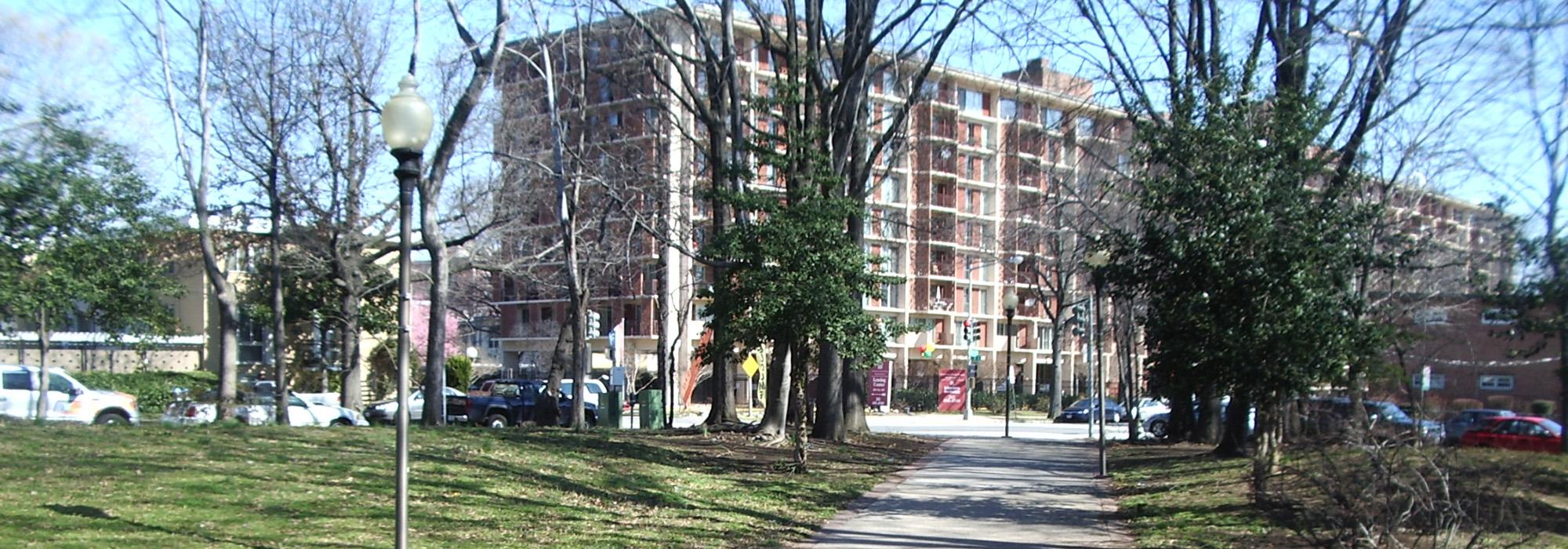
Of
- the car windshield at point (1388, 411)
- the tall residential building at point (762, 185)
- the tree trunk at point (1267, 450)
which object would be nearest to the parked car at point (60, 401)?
the tall residential building at point (762, 185)

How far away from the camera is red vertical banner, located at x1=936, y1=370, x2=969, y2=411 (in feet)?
201

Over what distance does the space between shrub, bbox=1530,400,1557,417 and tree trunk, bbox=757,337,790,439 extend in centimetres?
1840

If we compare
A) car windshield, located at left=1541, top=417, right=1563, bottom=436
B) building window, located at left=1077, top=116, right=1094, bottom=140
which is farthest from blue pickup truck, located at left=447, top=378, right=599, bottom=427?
car windshield, located at left=1541, top=417, right=1563, bottom=436

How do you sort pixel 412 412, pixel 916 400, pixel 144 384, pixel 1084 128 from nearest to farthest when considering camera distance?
pixel 1084 128, pixel 412 412, pixel 144 384, pixel 916 400

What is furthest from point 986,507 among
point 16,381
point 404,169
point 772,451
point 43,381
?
point 16,381

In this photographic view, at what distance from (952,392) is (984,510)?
47.3m

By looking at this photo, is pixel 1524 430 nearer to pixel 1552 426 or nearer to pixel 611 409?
pixel 1552 426

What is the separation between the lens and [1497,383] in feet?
107

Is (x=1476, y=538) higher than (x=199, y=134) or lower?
lower

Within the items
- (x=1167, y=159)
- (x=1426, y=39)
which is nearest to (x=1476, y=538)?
(x=1167, y=159)

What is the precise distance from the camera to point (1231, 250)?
13.1m

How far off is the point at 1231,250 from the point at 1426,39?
6.05 m

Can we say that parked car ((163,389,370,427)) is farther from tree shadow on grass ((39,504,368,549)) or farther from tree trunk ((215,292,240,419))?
tree shadow on grass ((39,504,368,549))

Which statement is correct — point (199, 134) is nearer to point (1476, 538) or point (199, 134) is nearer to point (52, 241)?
point (52, 241)
